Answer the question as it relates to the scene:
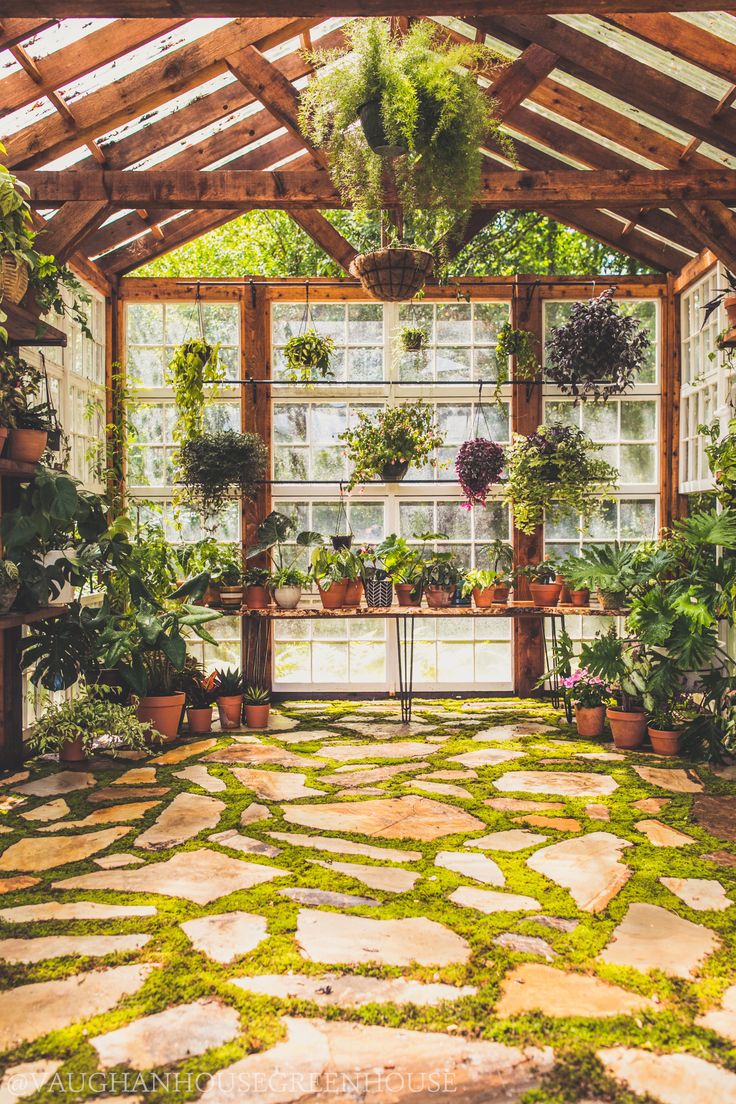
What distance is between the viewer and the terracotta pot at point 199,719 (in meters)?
5.82

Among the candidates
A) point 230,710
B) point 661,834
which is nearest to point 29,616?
point 230,710

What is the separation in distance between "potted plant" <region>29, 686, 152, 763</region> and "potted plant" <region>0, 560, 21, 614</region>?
77 centimetres

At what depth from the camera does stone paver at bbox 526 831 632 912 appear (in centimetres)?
307

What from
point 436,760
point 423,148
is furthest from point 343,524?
point 423,148

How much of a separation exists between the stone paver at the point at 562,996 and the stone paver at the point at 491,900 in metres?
0.44

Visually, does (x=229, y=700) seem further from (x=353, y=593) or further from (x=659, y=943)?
(x=659, y=943)

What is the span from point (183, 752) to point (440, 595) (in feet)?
6.61

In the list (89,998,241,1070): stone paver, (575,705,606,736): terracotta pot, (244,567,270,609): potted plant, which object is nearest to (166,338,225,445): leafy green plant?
(244,567,270,609): potted plant

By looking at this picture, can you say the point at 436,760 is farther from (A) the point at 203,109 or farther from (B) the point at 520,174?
(A) the point at 203,109

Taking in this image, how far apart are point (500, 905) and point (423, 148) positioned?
3151 mm

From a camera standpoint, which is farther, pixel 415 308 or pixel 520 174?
pixel 415 308

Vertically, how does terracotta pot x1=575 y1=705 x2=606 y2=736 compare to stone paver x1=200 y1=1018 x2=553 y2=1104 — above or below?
above

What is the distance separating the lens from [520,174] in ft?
16.7

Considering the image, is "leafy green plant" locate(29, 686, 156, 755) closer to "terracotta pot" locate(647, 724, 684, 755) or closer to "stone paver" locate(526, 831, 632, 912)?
"stone paver" locate(526, 831, 632, 912)
